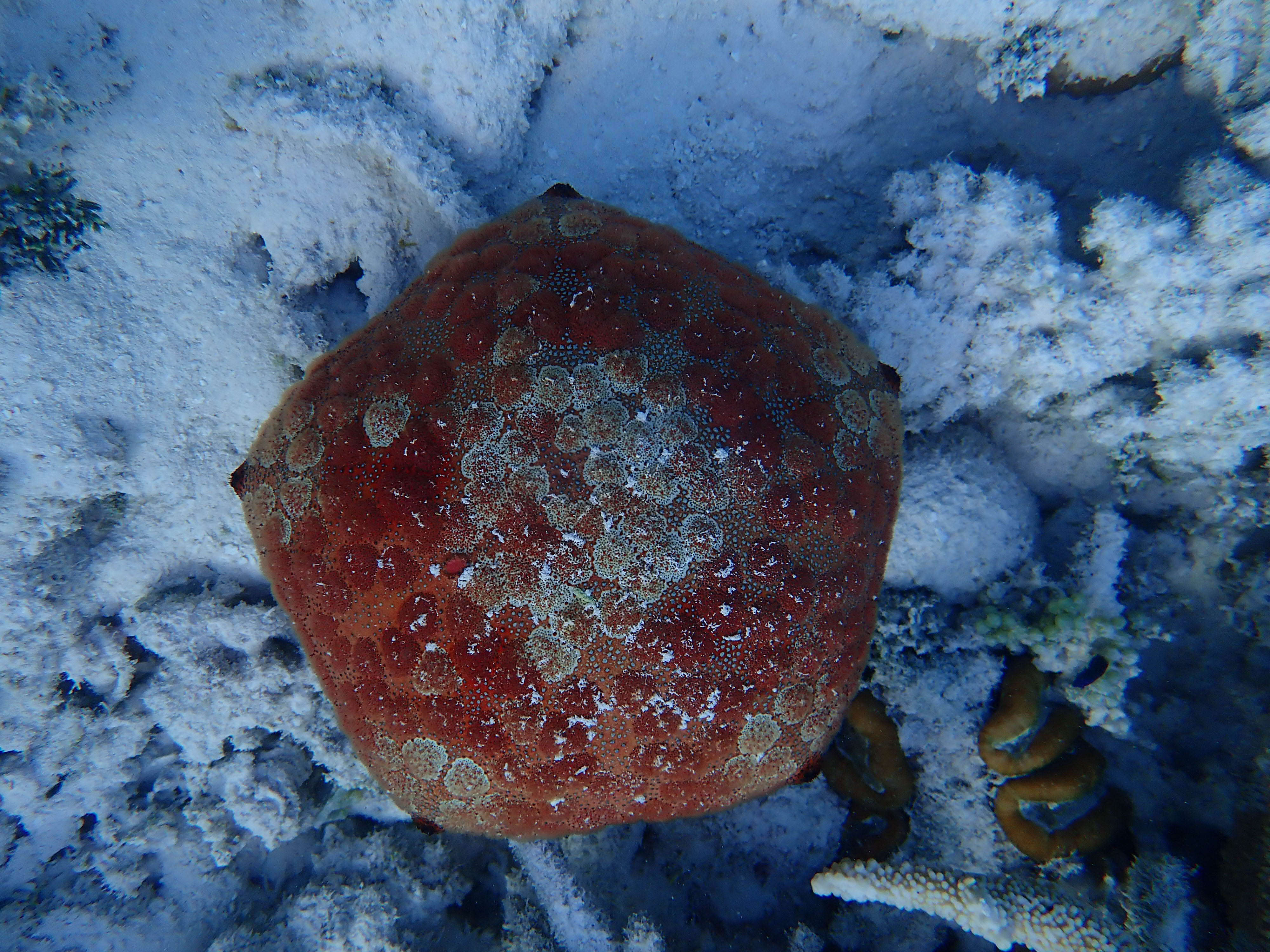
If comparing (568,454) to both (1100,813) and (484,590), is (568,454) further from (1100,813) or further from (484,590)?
(1100,813)

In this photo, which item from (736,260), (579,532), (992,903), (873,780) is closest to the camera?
(579,532)

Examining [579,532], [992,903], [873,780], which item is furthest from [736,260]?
[992,903]

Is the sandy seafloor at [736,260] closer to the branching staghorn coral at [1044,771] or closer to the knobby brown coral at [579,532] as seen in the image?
the branching staghorn coral at [1044,771]

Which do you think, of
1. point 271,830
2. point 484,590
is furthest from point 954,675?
point 271,830

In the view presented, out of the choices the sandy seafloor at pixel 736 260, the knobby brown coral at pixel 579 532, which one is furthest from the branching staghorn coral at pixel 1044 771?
the knobby brown coral at pixel 579 532

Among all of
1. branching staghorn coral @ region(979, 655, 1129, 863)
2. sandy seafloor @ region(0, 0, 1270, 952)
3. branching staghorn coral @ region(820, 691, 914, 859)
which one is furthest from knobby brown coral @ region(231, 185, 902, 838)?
branching staghorn coral @ region(979, 655, 1129, 863)

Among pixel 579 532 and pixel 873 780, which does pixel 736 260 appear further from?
pixel 873 780

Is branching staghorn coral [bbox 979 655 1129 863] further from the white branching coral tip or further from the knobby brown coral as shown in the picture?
the knobby brown coral
